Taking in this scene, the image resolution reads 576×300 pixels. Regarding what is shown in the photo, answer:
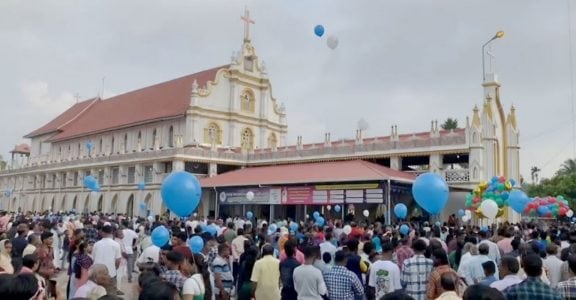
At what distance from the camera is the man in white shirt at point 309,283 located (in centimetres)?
534

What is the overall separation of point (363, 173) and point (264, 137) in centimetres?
1893

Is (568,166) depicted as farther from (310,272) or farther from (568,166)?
(310,272)

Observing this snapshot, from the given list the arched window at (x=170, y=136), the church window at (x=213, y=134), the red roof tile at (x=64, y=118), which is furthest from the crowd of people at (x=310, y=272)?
the red roof tile at (x=64, y=118)

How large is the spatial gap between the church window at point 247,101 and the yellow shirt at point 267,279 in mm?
34640

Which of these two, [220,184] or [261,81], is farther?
[261,81]

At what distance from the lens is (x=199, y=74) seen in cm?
4234

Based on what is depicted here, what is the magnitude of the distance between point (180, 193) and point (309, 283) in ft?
14.4

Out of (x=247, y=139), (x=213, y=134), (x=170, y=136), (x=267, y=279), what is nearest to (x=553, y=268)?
(x=267, y=279)

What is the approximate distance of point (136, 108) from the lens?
44906 mm

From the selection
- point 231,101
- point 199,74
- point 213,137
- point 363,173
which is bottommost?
point 363,173

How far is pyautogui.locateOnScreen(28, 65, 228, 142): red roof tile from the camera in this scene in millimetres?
40000

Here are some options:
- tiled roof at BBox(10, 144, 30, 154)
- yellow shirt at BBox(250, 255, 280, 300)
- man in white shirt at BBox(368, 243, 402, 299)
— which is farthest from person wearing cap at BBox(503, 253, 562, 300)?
tiled roof at BBox(10, 144, 30, 154)

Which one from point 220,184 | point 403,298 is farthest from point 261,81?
point 403,298

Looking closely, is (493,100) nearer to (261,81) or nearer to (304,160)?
(304,160)
